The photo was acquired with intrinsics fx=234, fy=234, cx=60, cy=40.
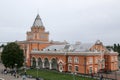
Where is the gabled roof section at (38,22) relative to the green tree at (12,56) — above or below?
above

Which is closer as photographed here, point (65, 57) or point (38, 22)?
point (65, 57)

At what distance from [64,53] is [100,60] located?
31.8 ft

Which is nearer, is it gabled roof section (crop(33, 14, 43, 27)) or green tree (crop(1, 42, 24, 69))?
green tree (crop(1, 42, 24, 69))

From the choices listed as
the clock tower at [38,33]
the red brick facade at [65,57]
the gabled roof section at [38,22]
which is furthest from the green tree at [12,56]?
the gabled roof section at [38,22]

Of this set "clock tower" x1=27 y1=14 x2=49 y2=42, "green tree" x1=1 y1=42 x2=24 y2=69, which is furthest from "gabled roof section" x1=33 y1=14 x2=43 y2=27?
"green tree" x1=1 y1=42 x2=24 y2=69

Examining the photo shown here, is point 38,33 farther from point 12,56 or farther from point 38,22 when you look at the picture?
point 12,56

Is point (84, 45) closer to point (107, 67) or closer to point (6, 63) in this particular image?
point (107, 67)

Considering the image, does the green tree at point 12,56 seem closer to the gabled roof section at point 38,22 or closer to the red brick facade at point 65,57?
the red brick facade at point 65,57

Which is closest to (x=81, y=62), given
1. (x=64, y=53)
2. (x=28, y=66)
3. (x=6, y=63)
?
(x=64, y=53)

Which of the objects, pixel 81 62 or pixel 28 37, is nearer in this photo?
pixel 81 62

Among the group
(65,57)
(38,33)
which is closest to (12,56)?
(65,57)

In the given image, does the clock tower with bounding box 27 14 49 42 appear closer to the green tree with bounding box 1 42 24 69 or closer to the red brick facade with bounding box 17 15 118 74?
the red brick facade with bounding box 17 15 118 74

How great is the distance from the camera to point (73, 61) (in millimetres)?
60812

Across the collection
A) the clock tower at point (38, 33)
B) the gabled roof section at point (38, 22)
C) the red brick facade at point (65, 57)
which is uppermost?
the gabled roof section at point (38, 22)
